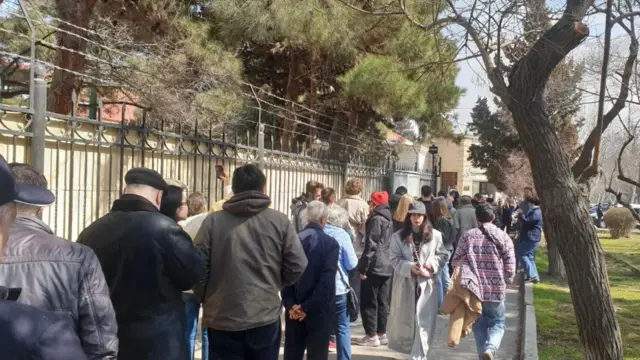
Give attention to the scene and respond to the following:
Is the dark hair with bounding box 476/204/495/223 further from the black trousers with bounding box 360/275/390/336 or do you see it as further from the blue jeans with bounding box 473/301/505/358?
the black trousers with bounding box 360/275/390/336

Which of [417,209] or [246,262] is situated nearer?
[246,262]

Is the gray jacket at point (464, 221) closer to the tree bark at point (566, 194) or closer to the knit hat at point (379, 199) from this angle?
the knit hat at point (379, 199)

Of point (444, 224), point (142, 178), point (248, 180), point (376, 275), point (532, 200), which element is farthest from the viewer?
point (532, 200)

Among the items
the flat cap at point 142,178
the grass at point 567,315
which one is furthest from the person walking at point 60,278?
the grass at point 567,315

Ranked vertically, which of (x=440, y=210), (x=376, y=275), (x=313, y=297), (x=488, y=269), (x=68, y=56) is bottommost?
(x=376, y=275)

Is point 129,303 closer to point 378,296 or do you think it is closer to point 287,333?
point 287,333

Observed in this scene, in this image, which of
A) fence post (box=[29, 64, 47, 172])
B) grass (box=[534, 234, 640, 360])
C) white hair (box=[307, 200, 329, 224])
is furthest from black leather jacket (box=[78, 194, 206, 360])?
grass (box=[534, 234, 640, 360])

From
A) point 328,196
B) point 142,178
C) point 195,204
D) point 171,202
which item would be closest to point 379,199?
point 328,196

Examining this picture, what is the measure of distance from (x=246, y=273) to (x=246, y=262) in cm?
7

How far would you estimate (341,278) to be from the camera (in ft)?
19.3

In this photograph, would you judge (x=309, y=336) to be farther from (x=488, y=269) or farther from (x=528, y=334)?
(x=528, y=334)

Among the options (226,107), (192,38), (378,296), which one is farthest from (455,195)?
(378,296)

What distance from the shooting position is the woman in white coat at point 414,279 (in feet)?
21.3

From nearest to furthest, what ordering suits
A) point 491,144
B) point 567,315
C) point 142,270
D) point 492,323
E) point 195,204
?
1. point 142,270
2. point 195,204
3. point 492,323
4. point 567,315
5. point 491,144
